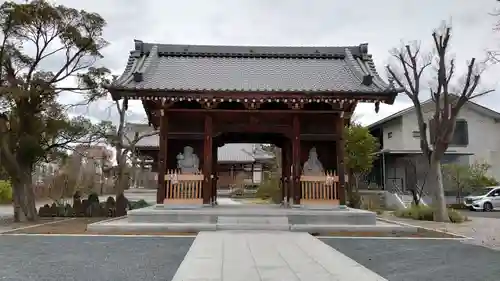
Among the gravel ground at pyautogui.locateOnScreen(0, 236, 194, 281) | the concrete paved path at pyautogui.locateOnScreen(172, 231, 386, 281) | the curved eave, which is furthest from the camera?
the curved eave

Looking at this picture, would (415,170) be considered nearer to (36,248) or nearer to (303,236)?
(303,236)

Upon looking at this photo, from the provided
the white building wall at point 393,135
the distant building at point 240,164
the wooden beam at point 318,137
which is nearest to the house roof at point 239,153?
the distant building at point 240,164

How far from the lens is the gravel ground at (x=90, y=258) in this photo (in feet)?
18.0

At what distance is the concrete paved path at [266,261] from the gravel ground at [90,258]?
0.35 metres

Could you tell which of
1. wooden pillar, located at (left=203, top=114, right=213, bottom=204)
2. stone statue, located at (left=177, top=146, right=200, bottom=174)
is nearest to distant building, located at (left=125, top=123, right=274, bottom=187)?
stone statue, located at (left=177, top=146, right=200, bottom=174)

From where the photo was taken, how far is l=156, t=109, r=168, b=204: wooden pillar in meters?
11.4

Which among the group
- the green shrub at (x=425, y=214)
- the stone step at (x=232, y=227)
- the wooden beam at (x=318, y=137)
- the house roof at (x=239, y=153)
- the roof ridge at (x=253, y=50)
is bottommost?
the green shrub at (x=425, y=214)

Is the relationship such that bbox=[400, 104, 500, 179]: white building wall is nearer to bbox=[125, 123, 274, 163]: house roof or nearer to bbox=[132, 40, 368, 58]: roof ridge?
bbox=[125, 123, 274, 163]: house roof

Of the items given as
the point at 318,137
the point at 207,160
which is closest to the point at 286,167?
the point at 318,137

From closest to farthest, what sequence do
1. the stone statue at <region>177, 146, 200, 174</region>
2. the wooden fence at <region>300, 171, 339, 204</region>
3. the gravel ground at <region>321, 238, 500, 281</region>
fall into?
the gravel ground at <region>321, 238, 500, 281</region>, the wooden fence at <region>300, 171, 339, 204</region>, the stone statue at <region>177, 146, 200, 174</region>

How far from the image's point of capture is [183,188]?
1156 cm

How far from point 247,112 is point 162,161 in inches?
112

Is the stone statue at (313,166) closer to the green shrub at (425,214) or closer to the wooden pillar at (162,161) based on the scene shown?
the wooden pillar at (162,161)

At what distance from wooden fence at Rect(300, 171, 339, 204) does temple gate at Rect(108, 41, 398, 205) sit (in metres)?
0.03
